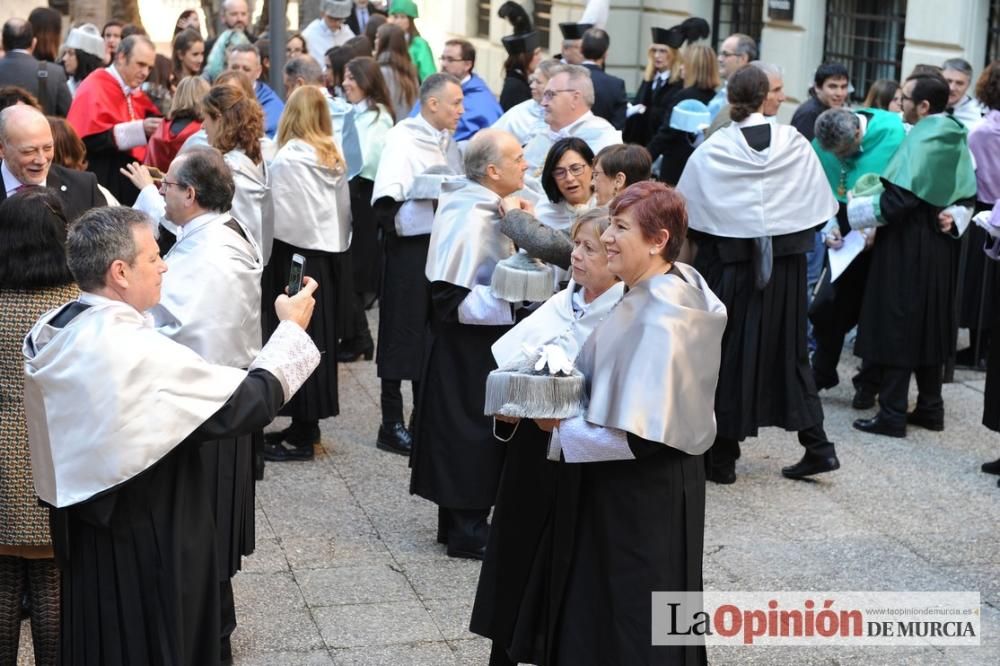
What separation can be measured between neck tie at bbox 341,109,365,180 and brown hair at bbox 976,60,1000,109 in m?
3.80

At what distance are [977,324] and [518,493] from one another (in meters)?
6.23

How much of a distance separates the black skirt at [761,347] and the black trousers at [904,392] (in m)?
1.16

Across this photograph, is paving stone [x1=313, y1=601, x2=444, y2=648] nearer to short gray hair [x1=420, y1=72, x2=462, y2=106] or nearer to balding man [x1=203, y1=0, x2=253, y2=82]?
short gray hair [x1=420, y1=72, x2=462, y2=106]

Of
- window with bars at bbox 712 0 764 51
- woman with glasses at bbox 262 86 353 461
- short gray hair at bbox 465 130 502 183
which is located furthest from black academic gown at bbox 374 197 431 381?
window with bars at bbox 712 0 764 51

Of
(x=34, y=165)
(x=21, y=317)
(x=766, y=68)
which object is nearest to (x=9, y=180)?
(x=34, y=165)

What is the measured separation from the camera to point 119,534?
13.5 ft

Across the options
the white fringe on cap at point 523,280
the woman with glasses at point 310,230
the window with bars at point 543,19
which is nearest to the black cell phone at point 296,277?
the white fringe on cap at point 523,280

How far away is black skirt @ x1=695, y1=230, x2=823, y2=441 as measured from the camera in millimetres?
7602

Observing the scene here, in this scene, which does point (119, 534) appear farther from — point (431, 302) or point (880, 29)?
point (880, 29)

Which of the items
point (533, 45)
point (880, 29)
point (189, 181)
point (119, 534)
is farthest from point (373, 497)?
point (880, 29)

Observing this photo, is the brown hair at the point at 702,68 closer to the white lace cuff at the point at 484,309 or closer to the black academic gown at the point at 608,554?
the white lace cuff at the point at 484,309

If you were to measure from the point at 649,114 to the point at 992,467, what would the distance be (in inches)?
214

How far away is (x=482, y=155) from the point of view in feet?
20.6

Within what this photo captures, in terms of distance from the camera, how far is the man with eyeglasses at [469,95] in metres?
11.3
